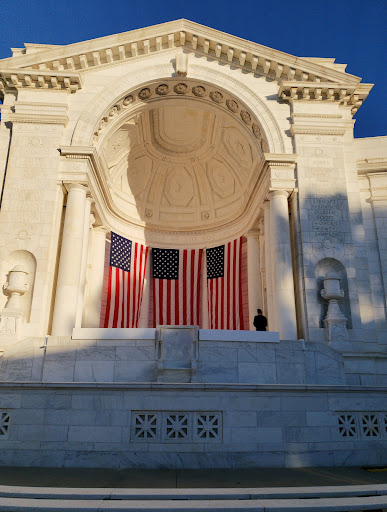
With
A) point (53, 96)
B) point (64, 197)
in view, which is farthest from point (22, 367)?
point (53, 96)

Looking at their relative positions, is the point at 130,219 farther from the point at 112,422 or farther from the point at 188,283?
the point at 112,422

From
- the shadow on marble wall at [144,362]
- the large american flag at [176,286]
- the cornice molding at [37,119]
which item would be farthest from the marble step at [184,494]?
the large american flag at [176,286]

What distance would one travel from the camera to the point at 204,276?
25859 mm

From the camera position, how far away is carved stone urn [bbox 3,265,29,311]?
15281 mm

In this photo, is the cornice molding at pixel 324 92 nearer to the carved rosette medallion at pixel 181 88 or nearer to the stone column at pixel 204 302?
the carved rosette medallion at pixel 181 88

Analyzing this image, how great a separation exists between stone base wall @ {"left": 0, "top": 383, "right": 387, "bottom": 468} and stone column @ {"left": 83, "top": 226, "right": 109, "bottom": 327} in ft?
36.8

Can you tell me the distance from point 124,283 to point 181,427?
14.6 meters

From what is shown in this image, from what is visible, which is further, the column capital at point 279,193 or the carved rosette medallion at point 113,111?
the carved rosette medallion at point 113,111

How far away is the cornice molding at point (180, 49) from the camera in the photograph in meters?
18.8

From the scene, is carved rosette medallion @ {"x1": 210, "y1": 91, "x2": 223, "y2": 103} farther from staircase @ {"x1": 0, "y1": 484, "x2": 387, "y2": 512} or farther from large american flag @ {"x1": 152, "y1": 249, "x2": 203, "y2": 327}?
staircase @ {"x1": 0, "y1": 484, "x2": 387, "y2": 512}

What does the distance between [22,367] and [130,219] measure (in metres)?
14.6

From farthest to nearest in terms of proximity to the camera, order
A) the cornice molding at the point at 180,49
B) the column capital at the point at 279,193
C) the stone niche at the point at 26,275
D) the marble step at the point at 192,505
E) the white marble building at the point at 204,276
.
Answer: the cornice molding at the point at 180,49, the column capital at the point at 279,193, the stone niche at the point at 26,275, the white marble building at the point at 204,276, the marble step at the point at 192,505

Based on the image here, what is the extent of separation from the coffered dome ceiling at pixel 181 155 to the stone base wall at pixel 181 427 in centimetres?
1304

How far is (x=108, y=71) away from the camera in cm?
1970
